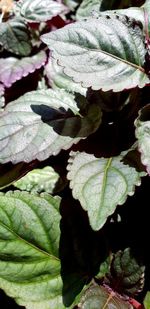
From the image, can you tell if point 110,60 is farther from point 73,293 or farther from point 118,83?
point 73,293

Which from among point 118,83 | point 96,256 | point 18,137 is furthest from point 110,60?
point 96,256

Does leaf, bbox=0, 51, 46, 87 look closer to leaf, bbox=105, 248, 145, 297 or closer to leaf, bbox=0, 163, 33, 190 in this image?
leaf, bbox=0, 163, 33, 190

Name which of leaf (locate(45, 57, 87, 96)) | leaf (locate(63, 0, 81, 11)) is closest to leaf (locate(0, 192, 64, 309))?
leaf (locate(45, 57, 87, 96))

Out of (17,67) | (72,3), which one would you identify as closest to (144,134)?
(17,67)

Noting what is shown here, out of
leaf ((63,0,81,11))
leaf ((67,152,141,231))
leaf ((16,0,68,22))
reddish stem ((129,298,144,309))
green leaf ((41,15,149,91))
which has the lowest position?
reddish stem ((129,298,144,309))

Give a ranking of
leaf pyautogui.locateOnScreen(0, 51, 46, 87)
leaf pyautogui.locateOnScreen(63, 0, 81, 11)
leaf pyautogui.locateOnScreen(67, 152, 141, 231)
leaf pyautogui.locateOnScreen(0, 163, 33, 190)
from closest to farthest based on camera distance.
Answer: leaf pyautogui.locateOnScreen(67, 152, 141, 231) → leaf pyautogui.locateOnScreen(0, 163, 33, 190) → leaf pyautogui.locateOnScreen(0, 51, 46, 87) → leaf pyautogui.locateOnScreen(63, 0, 81, 11)

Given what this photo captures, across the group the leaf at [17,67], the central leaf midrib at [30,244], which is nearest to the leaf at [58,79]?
the leaf at [17,67]
